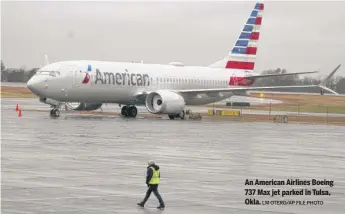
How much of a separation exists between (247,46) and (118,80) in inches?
657

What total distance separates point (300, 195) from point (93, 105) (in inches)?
1805

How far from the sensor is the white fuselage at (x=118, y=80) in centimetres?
5694

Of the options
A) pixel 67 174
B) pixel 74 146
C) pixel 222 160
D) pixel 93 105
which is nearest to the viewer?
pixel 67 174

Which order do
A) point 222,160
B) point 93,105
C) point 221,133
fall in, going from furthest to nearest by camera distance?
1. point 93,105
2. point 221,133
3. point 222,160

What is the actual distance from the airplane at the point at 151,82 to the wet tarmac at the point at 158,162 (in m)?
10.1

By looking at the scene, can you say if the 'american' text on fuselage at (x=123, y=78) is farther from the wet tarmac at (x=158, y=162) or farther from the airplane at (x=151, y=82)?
A: the wet tarmac at (x=158, y=162)

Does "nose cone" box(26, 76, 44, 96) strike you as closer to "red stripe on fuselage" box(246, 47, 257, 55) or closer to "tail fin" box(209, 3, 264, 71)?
"tail fin" box(209, 3, 264, 71)

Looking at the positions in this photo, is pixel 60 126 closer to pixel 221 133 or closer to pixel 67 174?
pixel 221 133

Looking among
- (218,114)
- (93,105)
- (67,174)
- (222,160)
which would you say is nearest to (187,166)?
(222,160)

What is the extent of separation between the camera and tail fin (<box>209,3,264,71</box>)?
236 feet

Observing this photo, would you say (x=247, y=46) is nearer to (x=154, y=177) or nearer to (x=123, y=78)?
(x=123, y=78)

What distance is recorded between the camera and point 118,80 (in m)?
60.3

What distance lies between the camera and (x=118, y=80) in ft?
198

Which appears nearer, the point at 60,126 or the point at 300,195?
the point at 300,195
